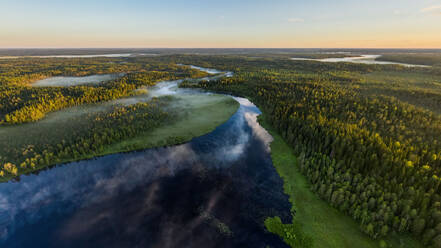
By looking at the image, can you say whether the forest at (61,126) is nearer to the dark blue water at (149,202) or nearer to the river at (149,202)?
the river at (149,202)

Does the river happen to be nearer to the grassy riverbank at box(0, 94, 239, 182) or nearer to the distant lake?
the grassy riverbank at box(0, 94, 239, 182)

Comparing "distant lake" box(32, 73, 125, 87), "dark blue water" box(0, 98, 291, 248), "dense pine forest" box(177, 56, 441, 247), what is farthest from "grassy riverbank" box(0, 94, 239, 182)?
"distant lake" box(32, 73, 125, 87)

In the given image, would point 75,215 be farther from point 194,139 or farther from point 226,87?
point 226,87

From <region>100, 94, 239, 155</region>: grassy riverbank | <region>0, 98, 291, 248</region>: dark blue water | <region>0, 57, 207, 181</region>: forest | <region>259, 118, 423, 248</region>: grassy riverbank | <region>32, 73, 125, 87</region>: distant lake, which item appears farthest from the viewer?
<region>32, 73, 125, 87</region>: distant lake

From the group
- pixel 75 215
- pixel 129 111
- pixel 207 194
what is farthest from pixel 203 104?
pixel 75 215

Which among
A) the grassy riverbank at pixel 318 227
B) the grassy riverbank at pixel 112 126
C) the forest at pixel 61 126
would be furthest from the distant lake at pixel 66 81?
the grassy riverbank at pixel 318 227
